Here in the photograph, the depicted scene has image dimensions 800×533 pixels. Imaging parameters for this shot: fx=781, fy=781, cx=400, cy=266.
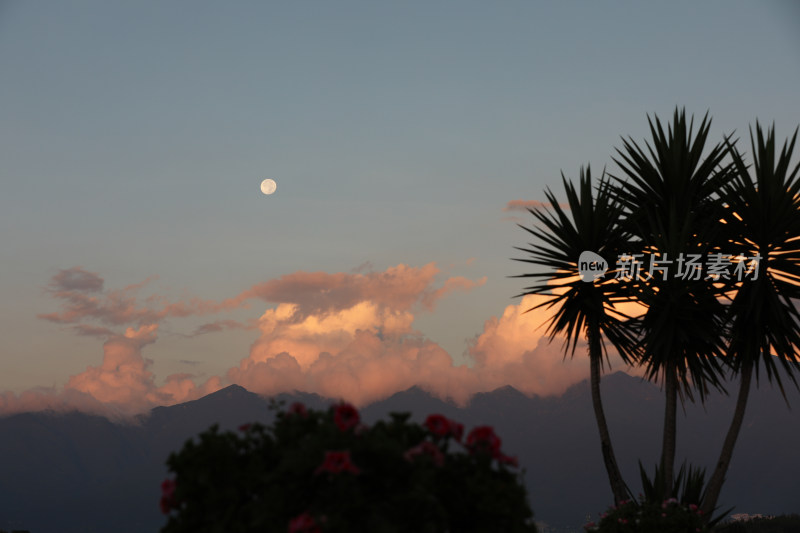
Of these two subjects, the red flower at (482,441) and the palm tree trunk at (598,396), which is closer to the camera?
the red flower at (482,441)

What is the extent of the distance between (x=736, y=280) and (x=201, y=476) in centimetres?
1417

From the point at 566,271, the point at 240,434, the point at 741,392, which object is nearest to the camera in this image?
the point at 240,434

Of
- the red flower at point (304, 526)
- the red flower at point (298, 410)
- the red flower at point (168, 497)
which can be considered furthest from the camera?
the red flower at point (298, 410)

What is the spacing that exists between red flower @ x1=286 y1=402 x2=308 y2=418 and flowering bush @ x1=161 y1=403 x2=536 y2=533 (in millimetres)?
12

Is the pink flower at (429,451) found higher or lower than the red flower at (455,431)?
lower

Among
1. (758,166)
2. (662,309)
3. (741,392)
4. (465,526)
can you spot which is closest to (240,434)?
(465,526)

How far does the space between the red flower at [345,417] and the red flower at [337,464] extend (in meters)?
0.50

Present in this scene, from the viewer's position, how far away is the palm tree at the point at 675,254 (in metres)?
17.4

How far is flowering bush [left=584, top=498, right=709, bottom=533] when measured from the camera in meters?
14.1

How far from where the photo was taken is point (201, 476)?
23.9 feet

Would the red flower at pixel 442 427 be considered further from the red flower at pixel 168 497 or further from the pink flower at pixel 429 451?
the red flower at pixel 168 497

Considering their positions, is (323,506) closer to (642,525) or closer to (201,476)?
(201,476)

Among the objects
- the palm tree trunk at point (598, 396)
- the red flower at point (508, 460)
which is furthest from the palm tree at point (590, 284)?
the red flower at point (508, 460)

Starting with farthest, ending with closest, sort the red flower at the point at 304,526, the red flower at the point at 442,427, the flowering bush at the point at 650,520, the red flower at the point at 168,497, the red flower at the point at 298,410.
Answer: the flowering bush at the point at 650,520, the red flower at the point at 298,410, the red flower at the point at 168,497, the red flower at the point at 442,427, the red flower at the point at 304,526
